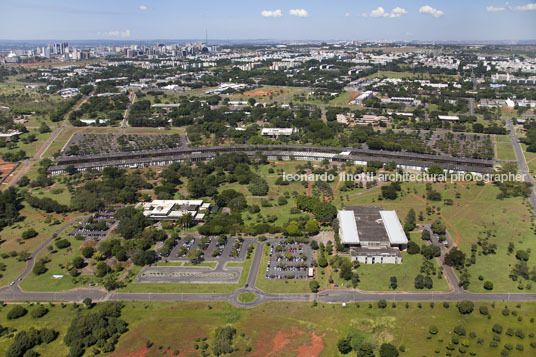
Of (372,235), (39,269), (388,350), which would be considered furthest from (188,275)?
(372,235)

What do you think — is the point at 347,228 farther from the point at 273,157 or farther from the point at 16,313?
the point at 16,313

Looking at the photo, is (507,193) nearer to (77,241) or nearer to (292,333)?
(292,333)

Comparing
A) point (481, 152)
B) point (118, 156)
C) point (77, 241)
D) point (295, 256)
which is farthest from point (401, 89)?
point (77, 241)

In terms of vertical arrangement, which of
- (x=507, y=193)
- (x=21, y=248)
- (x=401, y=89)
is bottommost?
(x=21, y=248)

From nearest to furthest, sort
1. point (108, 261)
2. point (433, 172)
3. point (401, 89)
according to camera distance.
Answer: point (108, 261)
point (433, 172)
point (401, 89)

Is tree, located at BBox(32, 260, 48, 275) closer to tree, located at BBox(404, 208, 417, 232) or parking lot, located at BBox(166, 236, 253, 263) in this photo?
parking lot, located at BBox(166, 236, 253, 263)

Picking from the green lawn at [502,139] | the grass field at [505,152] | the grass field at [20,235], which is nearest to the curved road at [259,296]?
the grass field at [20,235]

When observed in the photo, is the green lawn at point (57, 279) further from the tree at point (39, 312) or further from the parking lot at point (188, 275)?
the parking lot at point (188, 275)
